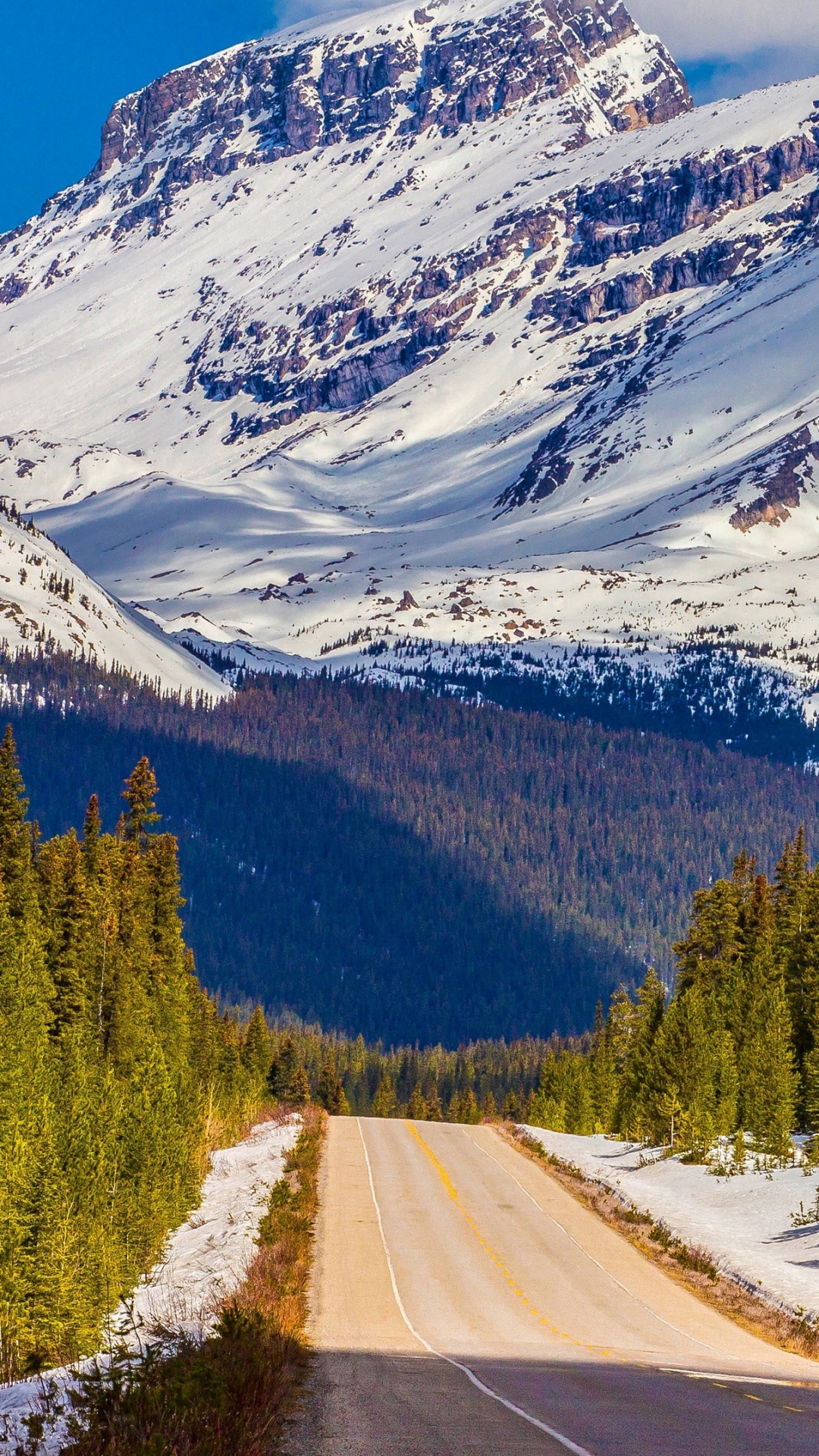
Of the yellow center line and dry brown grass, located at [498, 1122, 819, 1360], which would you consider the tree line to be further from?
the yellow center line

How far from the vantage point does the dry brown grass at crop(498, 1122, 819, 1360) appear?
29.3m

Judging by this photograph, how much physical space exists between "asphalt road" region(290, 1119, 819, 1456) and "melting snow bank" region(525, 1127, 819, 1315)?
183 centimetres

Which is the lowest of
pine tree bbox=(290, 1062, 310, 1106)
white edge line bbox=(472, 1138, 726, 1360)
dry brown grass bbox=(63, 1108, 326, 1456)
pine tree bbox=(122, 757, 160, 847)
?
white edge line bbox=(472, 1138, 726, 1360)

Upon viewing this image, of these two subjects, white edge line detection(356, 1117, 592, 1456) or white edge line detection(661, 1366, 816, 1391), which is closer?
white edge line detection(356, 1117, 592, 1456)

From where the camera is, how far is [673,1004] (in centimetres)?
6638

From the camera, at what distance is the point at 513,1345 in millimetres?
27047

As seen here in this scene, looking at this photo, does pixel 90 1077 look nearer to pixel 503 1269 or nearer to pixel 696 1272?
pixel 503 1269

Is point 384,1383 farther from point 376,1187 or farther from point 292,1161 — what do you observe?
point 292,1161

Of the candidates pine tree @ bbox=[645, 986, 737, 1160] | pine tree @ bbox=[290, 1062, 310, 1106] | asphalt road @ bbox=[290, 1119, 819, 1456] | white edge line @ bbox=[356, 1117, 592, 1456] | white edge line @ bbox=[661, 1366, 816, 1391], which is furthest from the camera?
pine tree @ bbox=[290, 1062, 310, 1106]

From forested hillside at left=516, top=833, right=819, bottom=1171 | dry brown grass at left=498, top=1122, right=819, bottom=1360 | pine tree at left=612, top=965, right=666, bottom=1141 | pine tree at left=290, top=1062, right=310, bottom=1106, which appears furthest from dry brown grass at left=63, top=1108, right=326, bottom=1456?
pine tree at left=290, top=1062, right=310, bottom=1106

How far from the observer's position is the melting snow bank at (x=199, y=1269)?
17.4 m

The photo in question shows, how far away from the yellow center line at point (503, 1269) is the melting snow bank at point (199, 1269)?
5.74m

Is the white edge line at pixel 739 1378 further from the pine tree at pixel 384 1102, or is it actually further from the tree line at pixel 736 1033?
the pine tree at pixel 384 1102

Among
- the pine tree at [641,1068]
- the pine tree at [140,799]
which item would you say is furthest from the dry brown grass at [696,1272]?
the pine tree at [140,799]
